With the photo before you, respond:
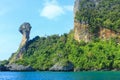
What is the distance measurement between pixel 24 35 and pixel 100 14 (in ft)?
155

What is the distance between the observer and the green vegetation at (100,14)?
6109 inches

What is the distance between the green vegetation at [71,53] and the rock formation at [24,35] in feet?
8.99

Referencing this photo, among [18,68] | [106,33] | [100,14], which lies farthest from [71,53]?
[18,68]

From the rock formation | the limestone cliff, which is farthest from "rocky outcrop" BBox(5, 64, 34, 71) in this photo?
the rock formation

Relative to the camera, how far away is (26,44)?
188 meters

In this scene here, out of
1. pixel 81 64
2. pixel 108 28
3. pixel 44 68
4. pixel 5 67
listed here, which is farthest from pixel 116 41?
pixel 5 67

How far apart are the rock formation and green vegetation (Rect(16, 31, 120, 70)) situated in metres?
2.74

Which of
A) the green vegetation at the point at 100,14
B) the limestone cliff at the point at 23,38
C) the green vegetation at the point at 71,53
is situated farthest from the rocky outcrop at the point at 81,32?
the limestone cliff at the point at 23,38

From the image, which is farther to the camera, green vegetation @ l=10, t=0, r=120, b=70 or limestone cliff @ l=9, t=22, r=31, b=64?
limestone cliff @ l=9, t=22, r=31, b=64

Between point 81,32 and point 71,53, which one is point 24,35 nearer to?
point 81,32

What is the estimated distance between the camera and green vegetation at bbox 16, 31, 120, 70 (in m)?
137

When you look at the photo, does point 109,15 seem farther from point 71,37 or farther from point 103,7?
point 71,37

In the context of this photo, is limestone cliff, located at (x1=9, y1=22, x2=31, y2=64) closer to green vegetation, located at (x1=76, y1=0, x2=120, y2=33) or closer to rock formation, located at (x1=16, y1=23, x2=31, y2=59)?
rock formation, located at (x1=16, y1=23, x2=31, y2=59)

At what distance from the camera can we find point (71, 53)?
155500mm
